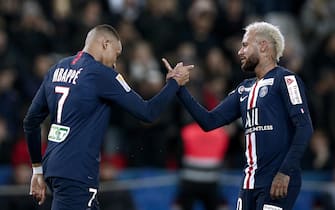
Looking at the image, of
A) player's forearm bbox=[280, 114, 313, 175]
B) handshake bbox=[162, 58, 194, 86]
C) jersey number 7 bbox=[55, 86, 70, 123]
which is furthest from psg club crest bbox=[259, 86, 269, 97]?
jersey number 7 bbox=[55, 86, 70, 123]

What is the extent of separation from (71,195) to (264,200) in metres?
1.75

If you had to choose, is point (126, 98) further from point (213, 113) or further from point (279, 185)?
point (279, 185)

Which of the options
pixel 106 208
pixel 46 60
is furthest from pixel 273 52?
pixel 46 60

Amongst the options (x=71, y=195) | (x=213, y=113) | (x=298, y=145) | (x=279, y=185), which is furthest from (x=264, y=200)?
(x=71, y=195)

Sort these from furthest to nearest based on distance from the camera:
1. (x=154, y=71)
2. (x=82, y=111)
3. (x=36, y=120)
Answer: (x=154, y=71)
(x=36, y=120)
(x=82, y=111)

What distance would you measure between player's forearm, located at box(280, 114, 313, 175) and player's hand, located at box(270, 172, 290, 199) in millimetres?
50

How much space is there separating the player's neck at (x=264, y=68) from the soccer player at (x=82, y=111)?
93 centimetres

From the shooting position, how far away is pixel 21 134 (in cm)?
1569

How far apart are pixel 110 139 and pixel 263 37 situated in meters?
7.15

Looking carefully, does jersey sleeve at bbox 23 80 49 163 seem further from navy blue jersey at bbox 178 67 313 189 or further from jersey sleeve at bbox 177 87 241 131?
navy blue jersey at bbox 178 67 313 189

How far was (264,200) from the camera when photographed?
9.25m

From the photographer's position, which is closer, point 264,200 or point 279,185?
point 279,185

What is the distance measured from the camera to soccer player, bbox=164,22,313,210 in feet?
29.8

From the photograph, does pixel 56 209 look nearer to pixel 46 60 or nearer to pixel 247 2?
pixel 46 60
